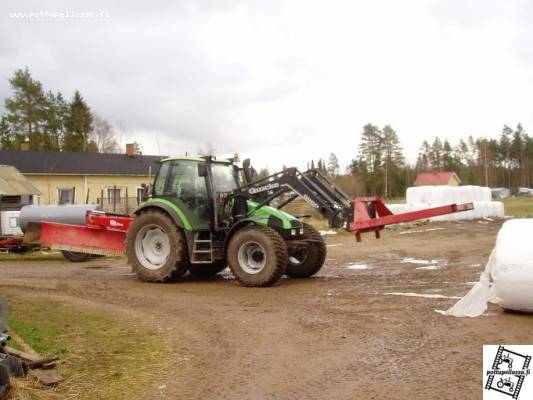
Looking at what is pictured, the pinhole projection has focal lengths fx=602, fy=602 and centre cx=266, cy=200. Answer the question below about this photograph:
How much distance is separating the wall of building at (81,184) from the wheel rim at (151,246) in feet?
79.5

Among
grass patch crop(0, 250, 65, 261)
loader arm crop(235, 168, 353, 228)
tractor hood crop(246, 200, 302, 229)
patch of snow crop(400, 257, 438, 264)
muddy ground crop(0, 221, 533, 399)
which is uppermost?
loader arm crop(235, 168, 353, 228)

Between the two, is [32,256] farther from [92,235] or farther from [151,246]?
[151,246]

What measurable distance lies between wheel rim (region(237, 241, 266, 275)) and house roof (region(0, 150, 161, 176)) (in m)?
26.6

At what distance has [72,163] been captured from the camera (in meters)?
39.4

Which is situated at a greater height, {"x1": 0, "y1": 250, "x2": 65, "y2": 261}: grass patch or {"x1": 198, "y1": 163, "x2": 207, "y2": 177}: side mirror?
{"x1": 198, "y1": 163, "x2": 207, "y2": 177}: side mirror

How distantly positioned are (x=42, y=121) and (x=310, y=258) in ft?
176

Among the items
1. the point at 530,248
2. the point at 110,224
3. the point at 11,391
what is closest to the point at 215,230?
the point at 110,224

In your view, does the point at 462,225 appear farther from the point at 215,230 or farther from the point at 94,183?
the point at 94,183

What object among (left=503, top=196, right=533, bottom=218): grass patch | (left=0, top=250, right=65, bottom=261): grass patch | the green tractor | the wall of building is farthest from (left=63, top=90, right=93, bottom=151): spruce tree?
the green tractor

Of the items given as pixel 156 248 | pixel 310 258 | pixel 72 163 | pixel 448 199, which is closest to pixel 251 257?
pixel 310 258

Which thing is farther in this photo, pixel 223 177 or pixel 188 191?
pixel 223 177

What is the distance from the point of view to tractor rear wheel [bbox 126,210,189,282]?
1194cm

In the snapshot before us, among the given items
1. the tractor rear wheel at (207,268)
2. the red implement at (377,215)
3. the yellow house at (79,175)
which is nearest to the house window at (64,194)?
the yellow house at (79,175)

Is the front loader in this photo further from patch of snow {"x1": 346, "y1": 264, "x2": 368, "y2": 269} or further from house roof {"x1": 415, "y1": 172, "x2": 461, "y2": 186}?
house roof {"x1": 415, "y1": 172, "x2": 461, "y2": 186}
